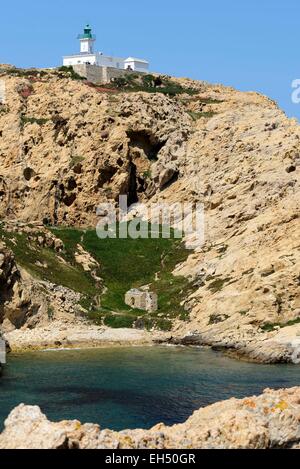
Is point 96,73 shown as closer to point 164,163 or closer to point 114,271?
point 164,163

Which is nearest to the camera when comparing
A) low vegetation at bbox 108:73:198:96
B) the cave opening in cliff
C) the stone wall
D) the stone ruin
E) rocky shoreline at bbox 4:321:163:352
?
rocky shoreline at bbox 4:321:163:352

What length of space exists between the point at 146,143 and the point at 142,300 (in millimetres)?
A: 31572

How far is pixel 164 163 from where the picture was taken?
370ft

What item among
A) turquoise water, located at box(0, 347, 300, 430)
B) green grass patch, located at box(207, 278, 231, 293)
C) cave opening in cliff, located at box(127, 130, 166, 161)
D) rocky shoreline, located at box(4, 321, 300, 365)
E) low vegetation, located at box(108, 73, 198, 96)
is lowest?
turquoise water, located at box(0, 347, 300, 430)

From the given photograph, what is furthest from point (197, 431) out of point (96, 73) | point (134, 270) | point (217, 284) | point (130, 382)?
point (96, 73)

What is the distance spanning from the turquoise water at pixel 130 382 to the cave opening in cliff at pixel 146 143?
42963 millimetres

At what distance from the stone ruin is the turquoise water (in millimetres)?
11669

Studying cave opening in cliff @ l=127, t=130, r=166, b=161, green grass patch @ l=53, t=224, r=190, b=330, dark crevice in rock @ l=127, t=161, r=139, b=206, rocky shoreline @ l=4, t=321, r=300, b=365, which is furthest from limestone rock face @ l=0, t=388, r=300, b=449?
cave opening in cliff @ l=127, t=130, r=166, b=161

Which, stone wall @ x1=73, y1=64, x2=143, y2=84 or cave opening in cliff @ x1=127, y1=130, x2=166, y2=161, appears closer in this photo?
cave opening in cliff @ x1=127, y1=130, x2=166, y2=161

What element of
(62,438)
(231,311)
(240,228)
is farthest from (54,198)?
(62,438)

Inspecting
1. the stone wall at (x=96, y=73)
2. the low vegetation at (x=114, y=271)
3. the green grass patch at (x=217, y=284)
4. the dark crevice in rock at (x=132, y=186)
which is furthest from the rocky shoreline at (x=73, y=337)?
the stone wall at (x=96, y=73)

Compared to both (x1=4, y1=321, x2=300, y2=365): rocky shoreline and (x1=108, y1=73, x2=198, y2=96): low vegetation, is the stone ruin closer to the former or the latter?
(x1=4, y1=321, x2=300, y2=365): rocky shoreline

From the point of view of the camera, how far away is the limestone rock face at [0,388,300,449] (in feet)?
92.4

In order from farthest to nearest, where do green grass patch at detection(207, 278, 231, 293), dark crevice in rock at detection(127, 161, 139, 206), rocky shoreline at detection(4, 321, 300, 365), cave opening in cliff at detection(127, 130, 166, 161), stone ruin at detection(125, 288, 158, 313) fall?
cave opening in cliff at detection(127, 130, 166, 161) → dark crevice in rock at detection(127, 161, 139, 206) → stone ruin at detection(125, 288, 158, 313) → green grass patch at detection(207, 278, 231, 293) → rocky shoreline at detection(4, 321, 300, 365)
